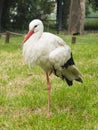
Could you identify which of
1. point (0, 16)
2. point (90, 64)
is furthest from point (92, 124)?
point (0, 16)

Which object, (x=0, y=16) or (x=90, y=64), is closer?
(x=90, y=64)

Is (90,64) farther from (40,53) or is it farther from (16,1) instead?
(16,1)

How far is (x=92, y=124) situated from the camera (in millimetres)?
4836

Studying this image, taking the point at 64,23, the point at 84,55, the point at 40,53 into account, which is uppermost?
the point at 40,53

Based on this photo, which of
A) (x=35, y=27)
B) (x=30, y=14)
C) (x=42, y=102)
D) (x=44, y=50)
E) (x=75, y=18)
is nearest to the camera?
(x=44, y=50)

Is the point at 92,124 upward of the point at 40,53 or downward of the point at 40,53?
downward

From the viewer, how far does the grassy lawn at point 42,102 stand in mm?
4945

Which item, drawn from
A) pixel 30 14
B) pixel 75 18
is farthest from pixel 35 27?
pixel 30 14

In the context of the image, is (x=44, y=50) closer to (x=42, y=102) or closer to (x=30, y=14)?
(x=42, y=102)

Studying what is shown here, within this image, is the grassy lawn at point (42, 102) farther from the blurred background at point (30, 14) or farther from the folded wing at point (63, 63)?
the blurred background at point (30, 14)

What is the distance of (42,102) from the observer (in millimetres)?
5926

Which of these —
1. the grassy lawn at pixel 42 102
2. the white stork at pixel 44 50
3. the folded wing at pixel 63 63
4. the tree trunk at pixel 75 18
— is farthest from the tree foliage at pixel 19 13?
the white stork at pixel 44 50

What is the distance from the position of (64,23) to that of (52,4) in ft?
8.96

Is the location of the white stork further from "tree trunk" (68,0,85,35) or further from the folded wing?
"tree trunk" (68,0,85,35)
